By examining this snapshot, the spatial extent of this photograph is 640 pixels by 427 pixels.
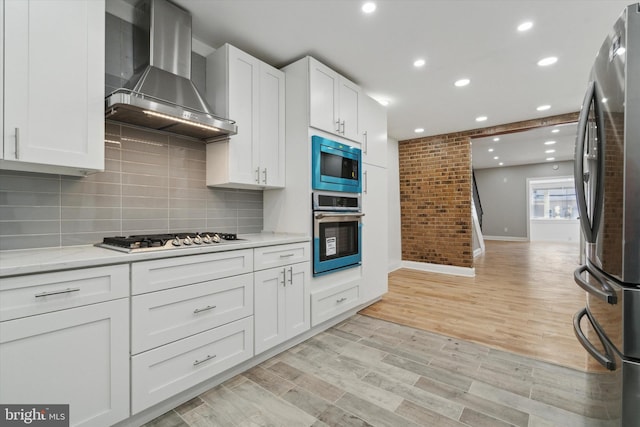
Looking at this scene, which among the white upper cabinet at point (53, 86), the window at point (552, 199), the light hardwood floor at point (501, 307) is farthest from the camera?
the window at point (552, 199)

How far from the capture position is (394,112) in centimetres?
416

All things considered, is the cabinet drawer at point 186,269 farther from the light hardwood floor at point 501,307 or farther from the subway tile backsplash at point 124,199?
the light hardwood floor at point 501,307

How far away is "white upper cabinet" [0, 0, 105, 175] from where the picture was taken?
134 cm

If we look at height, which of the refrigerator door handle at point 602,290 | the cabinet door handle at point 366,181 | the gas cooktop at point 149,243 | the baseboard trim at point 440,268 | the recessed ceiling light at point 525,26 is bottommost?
the baseboard trim at point 440,268

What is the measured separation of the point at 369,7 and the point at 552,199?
425 inches

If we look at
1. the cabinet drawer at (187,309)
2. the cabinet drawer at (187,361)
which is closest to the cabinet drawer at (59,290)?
the cabinet drawer at (187,309)

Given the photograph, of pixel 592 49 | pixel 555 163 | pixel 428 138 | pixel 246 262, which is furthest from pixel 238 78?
pixel 555 163

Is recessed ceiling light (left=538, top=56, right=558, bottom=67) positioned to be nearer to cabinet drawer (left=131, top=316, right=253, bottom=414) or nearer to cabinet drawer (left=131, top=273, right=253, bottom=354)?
cabinet drawer (left=131, top=273, right=253, bottom=354)

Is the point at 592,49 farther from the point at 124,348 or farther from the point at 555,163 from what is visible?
the point at 555,163

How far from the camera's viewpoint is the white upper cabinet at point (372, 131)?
322cm

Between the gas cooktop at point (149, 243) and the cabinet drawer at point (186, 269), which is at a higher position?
the gas cooktop at point (149, 243)

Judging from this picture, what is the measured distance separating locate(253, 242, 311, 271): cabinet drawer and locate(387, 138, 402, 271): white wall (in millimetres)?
3243

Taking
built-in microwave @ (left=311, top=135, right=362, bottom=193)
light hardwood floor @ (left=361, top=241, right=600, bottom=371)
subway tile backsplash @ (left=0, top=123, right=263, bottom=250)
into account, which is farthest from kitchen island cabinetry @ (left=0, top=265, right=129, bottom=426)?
light hardwood floor @ (left=361, top=241, right=600, bottom=371)

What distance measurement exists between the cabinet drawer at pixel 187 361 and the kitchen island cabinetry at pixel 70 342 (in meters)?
0.07
